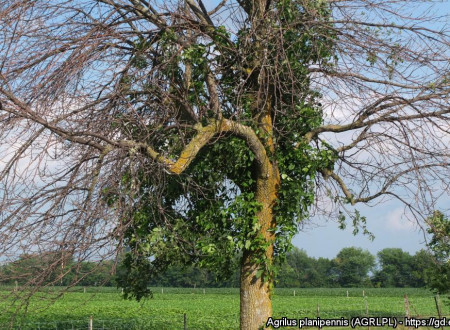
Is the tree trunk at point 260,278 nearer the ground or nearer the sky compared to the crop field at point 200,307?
nearer the sky

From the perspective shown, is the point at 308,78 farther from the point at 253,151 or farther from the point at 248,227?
the point at 248,227

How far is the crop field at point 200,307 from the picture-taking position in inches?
824

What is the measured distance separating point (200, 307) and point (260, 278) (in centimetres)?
3782

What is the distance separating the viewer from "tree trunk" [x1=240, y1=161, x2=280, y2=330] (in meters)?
9.05

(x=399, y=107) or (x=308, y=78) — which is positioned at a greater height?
(x=308, y=78)

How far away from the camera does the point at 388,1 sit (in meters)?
8.59

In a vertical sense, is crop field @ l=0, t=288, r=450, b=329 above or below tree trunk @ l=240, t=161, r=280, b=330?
below

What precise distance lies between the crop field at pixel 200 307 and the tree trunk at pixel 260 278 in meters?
3.49

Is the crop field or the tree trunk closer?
the tree trunk

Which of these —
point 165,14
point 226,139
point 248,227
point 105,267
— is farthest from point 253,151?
point 105,267

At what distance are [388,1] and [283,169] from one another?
3.20 meters

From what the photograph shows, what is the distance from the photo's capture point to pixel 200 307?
45.5 metres

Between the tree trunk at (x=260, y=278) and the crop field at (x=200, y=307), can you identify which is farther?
the crop field at (x=200, y=307)

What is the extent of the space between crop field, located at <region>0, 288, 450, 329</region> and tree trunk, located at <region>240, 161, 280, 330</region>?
3489 millimetres
